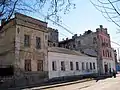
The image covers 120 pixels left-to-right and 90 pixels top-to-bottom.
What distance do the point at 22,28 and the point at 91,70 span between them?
22004 mm

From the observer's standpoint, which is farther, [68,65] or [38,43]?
[68,65]

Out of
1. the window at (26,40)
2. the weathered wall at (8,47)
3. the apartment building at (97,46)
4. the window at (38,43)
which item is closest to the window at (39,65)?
the window at (38,43)

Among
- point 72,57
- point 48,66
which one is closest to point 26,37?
point 48,66

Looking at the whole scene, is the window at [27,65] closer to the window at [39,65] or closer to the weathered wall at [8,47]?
the window at [39,65]

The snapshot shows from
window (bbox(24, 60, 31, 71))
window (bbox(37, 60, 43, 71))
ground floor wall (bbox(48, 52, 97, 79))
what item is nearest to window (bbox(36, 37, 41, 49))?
window (bbox(37, 60, 43, 71))

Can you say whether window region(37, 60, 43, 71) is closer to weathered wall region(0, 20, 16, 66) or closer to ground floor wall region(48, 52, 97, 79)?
ground floor wall region(48, 52, 97, 79)

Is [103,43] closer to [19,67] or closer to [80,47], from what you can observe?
[80,47]

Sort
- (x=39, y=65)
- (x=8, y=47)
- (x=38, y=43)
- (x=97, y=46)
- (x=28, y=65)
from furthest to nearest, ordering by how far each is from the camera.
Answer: (x=97, y=46) < (x=38, y=43) < (x=39, y=65) < (x=28, y=65) < (x=8, y=47)

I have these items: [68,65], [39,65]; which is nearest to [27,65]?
[39,65]

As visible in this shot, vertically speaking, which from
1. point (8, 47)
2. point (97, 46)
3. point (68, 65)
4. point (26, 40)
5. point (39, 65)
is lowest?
point (68, 65)

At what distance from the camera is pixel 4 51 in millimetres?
27344

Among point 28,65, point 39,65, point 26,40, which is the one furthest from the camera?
point 39,65

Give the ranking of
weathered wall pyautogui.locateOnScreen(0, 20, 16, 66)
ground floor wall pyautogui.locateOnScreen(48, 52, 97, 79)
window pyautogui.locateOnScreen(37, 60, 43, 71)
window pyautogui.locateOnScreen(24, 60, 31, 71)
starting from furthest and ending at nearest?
ground floor wall pyautogui.locateOnScreen(48, 52, 97, 79), window pyautogui.locateOnScreen(37, 60, 43, 71), window pyautogui.locateOnScreen(24, 60, 31, 71), weathered wall pyautogui.locateOnScreen(0, 20, 16, 66)

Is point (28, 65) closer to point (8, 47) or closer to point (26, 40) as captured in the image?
point (26, 40)
